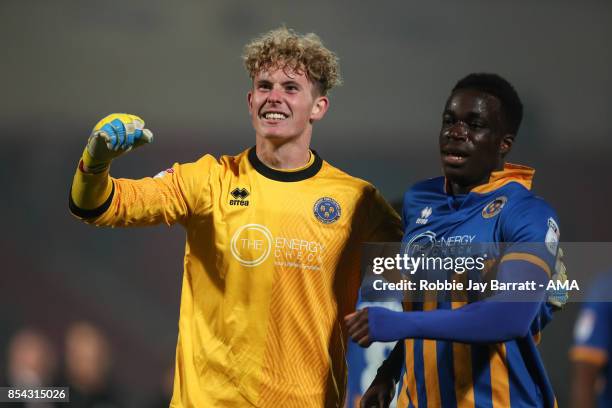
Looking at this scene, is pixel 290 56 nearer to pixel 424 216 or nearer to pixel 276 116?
pixel 276 116

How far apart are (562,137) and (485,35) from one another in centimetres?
79

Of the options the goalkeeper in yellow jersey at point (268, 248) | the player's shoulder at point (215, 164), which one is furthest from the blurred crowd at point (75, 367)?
the player's shoulder at point (215, 164)

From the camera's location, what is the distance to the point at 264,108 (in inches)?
142

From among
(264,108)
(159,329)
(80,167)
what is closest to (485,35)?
(264,108)

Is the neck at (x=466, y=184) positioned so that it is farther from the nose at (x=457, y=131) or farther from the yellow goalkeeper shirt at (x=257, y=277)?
the yellow goalkeeper shirt at (x=257, y=277)

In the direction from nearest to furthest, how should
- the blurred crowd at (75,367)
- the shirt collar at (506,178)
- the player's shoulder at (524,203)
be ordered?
the player's shoulder at (524,203) → the shirt collar at (506,178) → the blurred crowd at (75,367)

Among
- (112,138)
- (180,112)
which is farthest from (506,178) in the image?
(180,112)

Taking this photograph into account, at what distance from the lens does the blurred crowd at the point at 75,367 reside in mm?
5297

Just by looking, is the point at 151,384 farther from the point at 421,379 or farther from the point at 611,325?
the point at 611,325

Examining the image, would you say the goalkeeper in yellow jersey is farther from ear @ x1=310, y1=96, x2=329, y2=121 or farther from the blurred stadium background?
the blurred stadium background

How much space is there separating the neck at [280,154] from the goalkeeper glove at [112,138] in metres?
0.66

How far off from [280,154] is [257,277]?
0.52 m

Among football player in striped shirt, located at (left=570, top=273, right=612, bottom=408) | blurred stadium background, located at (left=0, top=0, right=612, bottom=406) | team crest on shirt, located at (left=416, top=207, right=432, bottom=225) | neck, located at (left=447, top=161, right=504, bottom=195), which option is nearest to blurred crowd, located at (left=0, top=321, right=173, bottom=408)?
blurred stadium background, located at (left=0, top=0, right=612, bottom=406)

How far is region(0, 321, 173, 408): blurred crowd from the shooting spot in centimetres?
530
